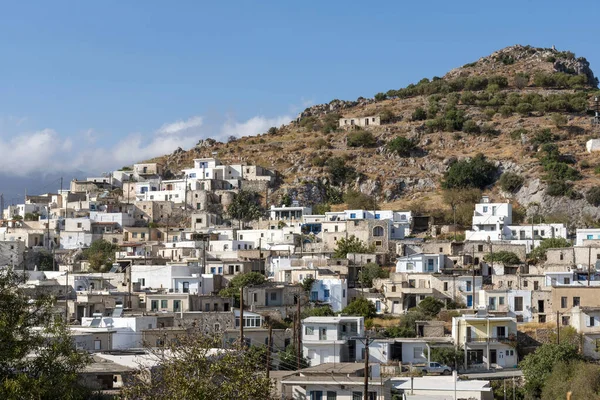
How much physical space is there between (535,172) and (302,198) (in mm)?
17430

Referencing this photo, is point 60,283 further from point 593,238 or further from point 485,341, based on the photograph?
point 593,238

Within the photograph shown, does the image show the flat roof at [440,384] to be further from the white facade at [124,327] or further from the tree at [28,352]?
the white facade at [124,327]

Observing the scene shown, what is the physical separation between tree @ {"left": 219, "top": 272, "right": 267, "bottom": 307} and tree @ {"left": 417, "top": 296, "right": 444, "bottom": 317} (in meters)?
7.98

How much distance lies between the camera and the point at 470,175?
278 feet

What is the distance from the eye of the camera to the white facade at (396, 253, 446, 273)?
59031 mm

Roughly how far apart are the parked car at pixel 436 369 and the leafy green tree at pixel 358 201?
36468 mm

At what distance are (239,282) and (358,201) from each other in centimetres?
2815

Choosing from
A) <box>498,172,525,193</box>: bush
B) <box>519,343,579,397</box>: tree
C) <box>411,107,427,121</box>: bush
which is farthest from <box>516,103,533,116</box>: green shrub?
<box>519,343,579,397</box>: tree

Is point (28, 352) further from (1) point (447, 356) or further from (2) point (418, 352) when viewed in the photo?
Answer: (1) point (447, 356)

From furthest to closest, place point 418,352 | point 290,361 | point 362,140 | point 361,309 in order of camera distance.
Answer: point 362,140 < point 361,309 < point 418,352 < point 290,361

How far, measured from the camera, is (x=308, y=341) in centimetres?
4481

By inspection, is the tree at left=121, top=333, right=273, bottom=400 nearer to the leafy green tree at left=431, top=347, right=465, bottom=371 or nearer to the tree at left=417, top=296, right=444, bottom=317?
the leafy green tree at left=431, top=347, right=465, bottom=371

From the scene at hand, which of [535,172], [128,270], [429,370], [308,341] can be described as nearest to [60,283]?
[128,270]

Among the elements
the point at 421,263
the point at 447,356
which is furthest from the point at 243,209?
the point at 447,356
